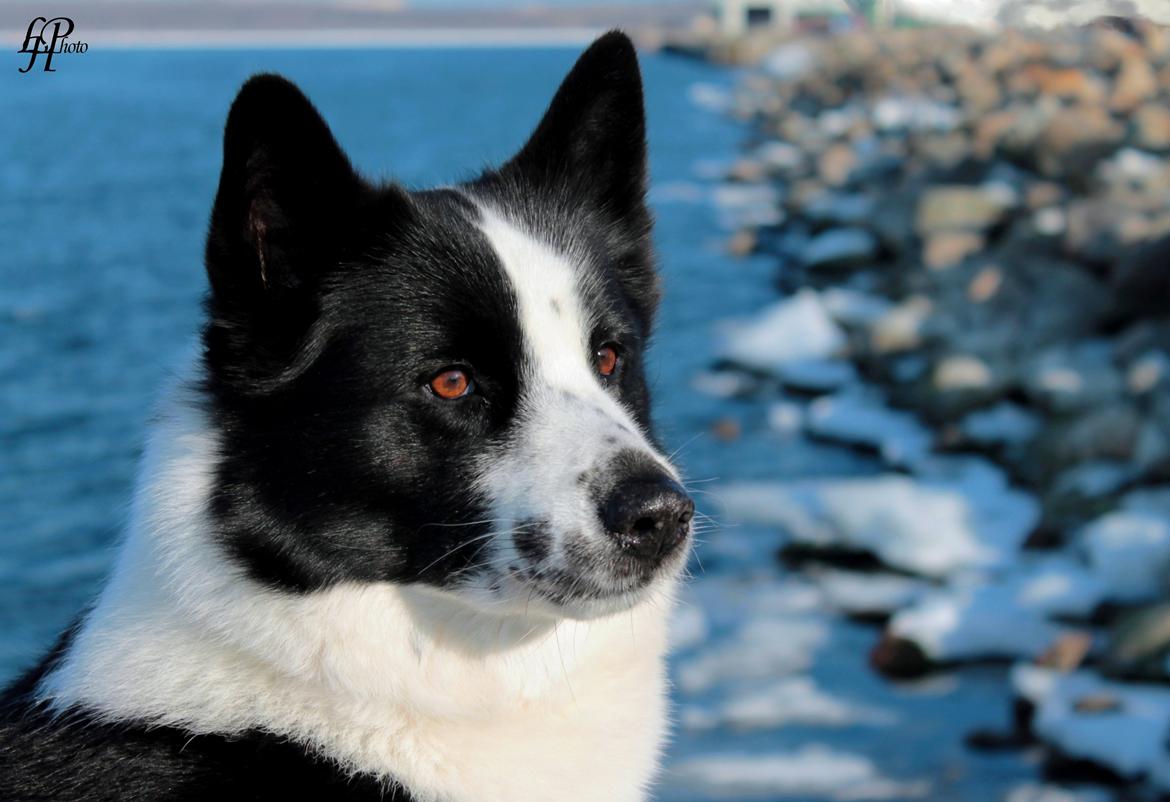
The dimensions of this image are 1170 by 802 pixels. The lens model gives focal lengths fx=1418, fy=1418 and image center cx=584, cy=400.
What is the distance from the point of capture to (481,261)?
9.91 ft

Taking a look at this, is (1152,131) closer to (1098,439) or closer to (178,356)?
(1098,439)

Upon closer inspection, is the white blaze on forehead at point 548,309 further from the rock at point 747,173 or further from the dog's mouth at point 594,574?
the rock at point 747,173

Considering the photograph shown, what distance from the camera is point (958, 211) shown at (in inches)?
651

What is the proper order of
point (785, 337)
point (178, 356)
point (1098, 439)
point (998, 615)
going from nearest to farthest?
point (178, 356), point (998, 615), point (1098, 439), point (785, 337)

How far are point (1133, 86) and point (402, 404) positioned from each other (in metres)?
19.2

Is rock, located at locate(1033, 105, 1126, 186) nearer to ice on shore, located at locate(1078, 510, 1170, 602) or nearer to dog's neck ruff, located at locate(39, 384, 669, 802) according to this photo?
ice on shore, located at locate(1078, 510, 1170, 602)

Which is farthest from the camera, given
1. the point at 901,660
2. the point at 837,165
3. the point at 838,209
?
the point at 837,165

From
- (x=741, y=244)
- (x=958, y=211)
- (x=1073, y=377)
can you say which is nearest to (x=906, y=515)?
(x=1073, y=377)

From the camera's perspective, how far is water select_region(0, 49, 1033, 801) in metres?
6.38

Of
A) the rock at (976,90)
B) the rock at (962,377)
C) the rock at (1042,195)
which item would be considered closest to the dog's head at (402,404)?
the rock at (962,377)

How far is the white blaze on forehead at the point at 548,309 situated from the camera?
2.97m

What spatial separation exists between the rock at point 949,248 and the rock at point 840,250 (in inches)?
67.3

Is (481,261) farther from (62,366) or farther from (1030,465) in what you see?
(62,366)

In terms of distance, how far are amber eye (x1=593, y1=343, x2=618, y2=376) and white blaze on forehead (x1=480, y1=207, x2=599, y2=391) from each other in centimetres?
7
